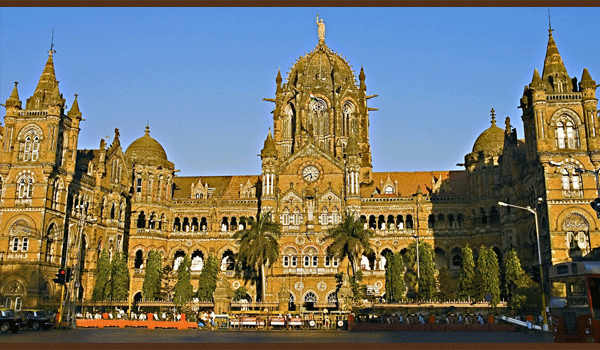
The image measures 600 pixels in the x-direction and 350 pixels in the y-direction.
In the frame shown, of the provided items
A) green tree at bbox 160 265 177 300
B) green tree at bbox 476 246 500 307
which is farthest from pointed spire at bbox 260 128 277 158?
green tree at bbox 476 246 500 307

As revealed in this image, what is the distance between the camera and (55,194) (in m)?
64.2

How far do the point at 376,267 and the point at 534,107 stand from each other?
26.3m

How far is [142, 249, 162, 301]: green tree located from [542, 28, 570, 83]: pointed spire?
45429mm

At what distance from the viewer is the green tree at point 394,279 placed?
6594 cm

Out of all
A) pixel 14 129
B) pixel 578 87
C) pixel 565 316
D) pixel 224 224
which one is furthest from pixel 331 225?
pixel 565 316

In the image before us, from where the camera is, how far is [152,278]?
68438 millimetres

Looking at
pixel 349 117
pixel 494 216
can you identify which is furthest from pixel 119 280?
pixel 494 216

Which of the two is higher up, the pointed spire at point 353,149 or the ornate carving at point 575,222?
the pointed spire at point 353,149

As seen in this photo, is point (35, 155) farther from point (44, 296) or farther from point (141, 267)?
point (141, 267)

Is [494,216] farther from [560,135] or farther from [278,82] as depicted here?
[278,82]

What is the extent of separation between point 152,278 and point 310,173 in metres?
22.8

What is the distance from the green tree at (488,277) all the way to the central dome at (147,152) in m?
42.2

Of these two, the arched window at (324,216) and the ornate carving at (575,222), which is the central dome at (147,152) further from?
the ornate carving at (575,222)

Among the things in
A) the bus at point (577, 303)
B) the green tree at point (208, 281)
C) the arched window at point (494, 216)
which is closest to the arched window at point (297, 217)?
the green tree at point (208, 281)
